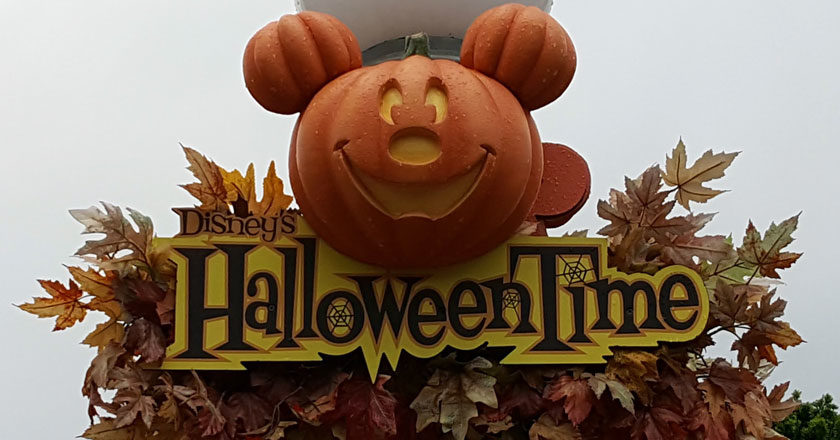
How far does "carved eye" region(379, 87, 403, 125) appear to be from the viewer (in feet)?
7.39

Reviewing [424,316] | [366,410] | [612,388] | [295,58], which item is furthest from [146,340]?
[612,388]

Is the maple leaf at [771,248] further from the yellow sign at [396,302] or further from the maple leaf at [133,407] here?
the maple leaf at [133,407]

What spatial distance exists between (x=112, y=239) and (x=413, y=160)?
841 mm

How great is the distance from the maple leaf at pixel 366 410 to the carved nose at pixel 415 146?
0.56m

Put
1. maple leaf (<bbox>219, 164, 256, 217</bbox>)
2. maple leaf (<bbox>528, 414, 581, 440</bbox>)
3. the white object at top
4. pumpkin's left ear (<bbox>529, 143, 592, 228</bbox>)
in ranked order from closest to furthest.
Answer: maple leaf (<bbox>528, 414, 581, 440</bbox>) < maple leaf (<bbox>219, 164, 256, 217</bbox>) < the white object at top < pumpkin's left ear (<bbox>529, 143, 592, 228</bbox>)

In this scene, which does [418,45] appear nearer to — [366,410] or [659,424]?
[366,410]

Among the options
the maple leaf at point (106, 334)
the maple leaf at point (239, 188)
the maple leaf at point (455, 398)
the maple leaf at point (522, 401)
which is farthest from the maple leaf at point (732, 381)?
the maple leaf at point (106, 334)

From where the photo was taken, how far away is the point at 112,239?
2.40 metres

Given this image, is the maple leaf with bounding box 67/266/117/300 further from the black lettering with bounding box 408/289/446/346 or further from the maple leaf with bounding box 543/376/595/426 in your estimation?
the maple leaf with bounding box 543/376/595/426

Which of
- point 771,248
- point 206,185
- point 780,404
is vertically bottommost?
point 780,404

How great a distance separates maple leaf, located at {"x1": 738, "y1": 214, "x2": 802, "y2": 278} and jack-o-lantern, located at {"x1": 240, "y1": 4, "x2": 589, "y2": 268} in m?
0.67

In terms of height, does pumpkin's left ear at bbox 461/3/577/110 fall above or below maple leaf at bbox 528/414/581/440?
above

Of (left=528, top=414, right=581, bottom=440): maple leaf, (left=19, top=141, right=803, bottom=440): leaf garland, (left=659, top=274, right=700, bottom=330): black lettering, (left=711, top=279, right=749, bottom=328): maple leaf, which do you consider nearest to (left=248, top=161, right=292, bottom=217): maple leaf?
(left=19, top=141, right=803, bottom=440): leaf garland

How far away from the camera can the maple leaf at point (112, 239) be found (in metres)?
2.40
